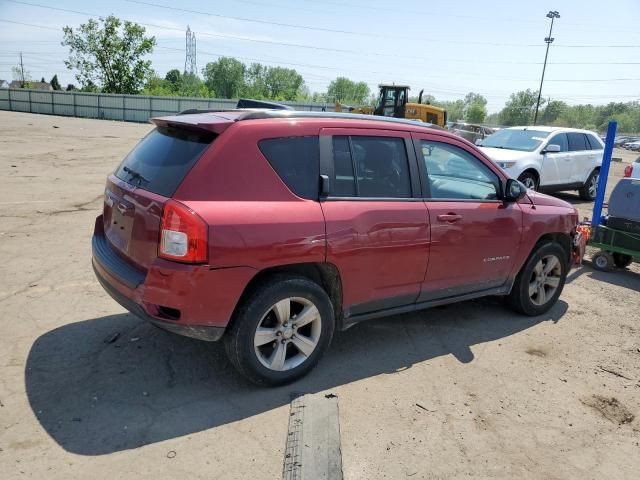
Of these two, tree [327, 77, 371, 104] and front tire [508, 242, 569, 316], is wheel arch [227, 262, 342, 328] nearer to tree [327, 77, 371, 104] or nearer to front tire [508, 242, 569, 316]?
front tire [508, 242, 569, 316]

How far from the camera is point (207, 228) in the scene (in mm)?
2898

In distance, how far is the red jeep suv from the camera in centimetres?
300

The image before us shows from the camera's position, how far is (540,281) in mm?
5031

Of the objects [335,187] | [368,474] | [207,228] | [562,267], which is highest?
[335,187]

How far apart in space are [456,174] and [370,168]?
42.5 inches

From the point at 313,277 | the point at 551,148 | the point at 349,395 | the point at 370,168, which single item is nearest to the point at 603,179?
the point at 551,148

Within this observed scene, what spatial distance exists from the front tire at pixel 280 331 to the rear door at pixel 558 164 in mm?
9440

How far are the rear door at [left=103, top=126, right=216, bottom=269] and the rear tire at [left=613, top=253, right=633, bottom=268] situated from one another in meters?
6.37

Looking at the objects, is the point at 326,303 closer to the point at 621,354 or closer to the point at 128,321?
the point at 128,321

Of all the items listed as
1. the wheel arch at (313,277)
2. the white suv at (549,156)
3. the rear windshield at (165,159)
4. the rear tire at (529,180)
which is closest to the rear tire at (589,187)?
the white suv at (549,156)

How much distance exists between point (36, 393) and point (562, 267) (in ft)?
15.7

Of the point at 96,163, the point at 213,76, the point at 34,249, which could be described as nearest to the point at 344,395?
the point at 34,249

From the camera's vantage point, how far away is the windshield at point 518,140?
1142 cm

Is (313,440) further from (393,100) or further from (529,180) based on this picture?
(393,100)
